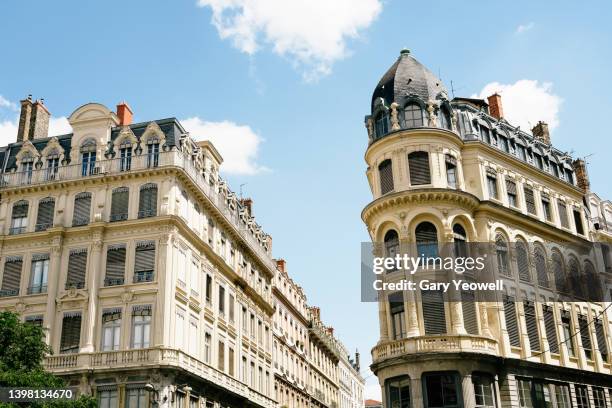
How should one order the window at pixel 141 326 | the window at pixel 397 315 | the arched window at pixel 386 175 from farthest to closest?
the arched window at pixel 386 175, the window at pixel 141 326, the window at pixel 397 315

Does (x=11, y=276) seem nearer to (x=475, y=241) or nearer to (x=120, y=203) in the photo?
(x=120, y=203)

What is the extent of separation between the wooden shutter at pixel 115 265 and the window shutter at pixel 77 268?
1.39m

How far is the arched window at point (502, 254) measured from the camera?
42.0 m

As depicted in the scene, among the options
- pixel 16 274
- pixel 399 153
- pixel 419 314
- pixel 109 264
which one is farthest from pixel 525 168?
pixel 16 274

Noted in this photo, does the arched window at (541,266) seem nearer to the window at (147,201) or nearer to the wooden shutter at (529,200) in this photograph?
the wooden shutter at (529,200)

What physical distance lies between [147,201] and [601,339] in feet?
97.9

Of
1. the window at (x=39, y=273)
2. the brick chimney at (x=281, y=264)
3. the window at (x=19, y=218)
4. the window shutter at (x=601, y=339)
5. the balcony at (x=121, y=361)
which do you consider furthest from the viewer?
the brick chimney at (x=281, y=264)

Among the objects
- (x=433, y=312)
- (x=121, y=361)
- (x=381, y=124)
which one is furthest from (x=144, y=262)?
(x=433, y=312)

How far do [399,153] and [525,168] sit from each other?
995 centimetres

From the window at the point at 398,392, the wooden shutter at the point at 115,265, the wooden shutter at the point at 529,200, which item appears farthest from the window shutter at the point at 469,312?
the wooden shutter at the point at 115,265

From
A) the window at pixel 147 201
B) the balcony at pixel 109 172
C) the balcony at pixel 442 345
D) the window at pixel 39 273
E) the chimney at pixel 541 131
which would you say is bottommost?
the balcony at pixel 442 345

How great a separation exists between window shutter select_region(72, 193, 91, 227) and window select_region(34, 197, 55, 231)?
1550mm

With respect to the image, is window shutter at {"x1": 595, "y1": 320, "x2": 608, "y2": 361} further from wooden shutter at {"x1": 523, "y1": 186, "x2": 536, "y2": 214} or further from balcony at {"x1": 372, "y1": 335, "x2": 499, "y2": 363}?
balcony at {"x1": 372, "y1": 335, "x2": 499, "y2": 363}

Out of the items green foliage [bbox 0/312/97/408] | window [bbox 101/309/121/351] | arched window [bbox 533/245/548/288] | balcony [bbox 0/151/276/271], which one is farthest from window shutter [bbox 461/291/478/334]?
green foliage [bbox 0/312/97/408]
